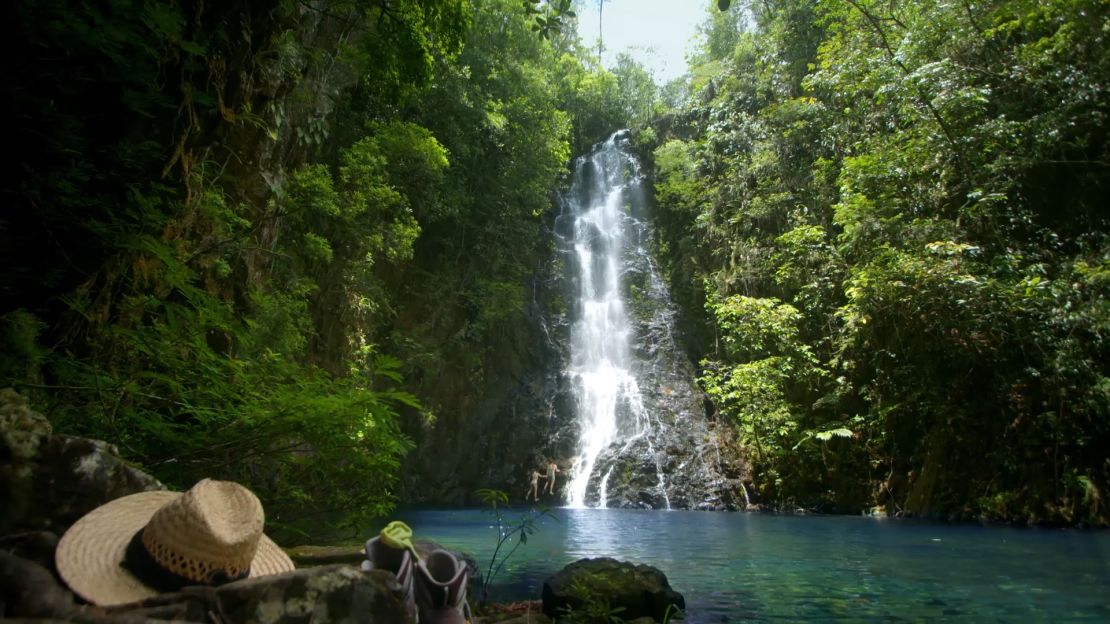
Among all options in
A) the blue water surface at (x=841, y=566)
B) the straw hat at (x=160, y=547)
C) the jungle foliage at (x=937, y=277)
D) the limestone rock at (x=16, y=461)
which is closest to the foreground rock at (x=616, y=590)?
the blue water surface at (x=841, y=566)

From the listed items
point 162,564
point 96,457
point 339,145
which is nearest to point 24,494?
point 96,457

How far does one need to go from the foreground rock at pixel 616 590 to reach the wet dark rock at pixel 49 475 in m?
2.83

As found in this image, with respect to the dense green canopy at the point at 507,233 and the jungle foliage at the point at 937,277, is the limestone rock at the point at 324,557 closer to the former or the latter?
the dense green canopy at the point at 507,233

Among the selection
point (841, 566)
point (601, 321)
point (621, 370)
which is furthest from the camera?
point (601, 321)

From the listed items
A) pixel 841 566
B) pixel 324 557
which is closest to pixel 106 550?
pixel 324 557

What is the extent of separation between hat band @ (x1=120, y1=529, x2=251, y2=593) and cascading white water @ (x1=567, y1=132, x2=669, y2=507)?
45.6 feet

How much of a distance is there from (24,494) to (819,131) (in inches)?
650

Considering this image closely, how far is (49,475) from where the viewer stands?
173 cm

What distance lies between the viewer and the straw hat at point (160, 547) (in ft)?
4.87

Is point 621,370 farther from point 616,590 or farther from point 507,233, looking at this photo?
point 616,590

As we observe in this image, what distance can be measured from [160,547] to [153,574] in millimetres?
66

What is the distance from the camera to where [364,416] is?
3219 mm

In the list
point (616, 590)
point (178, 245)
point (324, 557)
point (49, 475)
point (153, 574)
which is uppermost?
point (178, 245)

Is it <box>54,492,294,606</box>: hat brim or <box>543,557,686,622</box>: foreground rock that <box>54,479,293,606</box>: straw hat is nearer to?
<box>54,492,294,606</box>: hat brim
